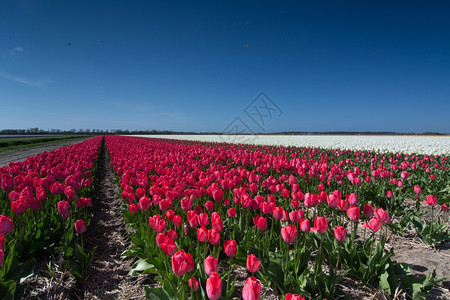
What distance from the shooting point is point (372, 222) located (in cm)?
232

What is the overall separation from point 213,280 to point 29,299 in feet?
7.12

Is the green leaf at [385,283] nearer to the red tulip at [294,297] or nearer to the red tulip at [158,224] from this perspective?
the red tulip at [294,297]

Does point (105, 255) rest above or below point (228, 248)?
below

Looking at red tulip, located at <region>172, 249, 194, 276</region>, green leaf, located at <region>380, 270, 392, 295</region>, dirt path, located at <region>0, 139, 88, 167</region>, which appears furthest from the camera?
dirt path, located at <region>0, 139, 88, 167</region>

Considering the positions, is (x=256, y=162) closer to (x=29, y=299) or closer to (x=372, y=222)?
(x=372, y=222)

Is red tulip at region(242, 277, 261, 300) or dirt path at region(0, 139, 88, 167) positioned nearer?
red tulip at region(242, 277, 261, 300)

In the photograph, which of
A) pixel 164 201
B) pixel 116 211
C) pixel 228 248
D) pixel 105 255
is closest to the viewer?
pixel 228 248

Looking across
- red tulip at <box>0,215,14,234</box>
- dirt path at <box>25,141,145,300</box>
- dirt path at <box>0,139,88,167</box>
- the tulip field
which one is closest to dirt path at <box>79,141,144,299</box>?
dirt path at <box>25,141,145,300</box>

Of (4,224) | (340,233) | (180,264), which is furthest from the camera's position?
(4,224)

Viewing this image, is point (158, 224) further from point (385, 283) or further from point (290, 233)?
point (385, 283)

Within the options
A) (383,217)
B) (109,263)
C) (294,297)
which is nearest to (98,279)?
(109,263)

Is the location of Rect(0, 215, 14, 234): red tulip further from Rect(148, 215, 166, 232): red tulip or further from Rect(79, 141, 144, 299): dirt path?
Rect(148, 215, 166, 232): red tulip

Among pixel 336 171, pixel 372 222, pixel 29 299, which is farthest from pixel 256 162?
pixel 29 299

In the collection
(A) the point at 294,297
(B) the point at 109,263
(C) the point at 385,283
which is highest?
(A) the point at 294,297
